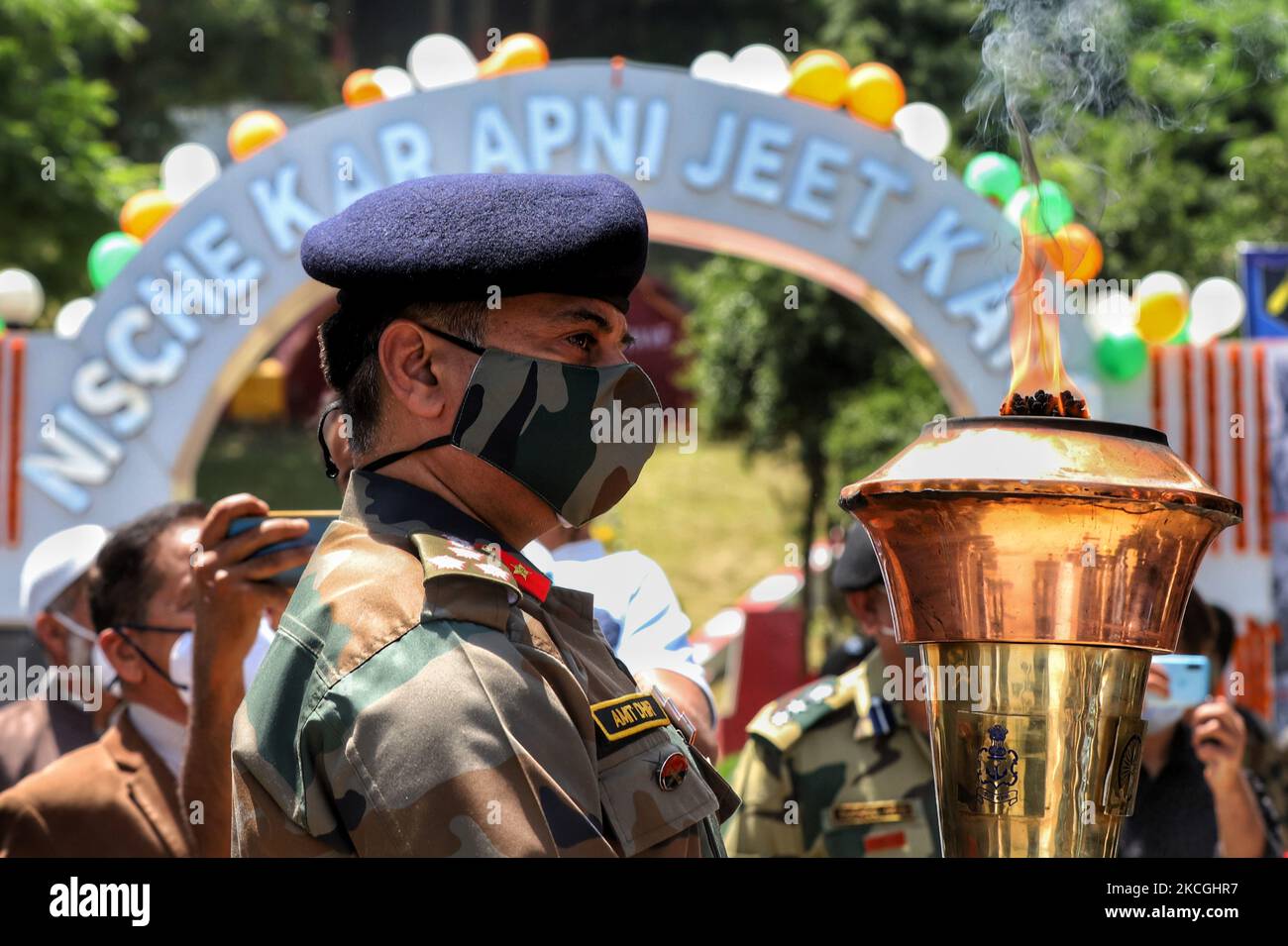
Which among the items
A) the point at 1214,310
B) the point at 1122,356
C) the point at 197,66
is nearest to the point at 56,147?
the point at 197,66

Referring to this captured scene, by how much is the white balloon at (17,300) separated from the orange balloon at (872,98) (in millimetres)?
4817

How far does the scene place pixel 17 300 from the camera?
889cm

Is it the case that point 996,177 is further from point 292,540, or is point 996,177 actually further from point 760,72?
point 292,540

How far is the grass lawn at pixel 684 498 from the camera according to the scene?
2056cm

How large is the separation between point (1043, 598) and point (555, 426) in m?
0.64

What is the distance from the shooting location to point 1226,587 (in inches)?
330

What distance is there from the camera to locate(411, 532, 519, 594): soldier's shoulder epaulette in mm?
1719

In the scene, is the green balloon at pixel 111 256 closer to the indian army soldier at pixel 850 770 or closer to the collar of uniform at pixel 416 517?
the indian army soldier at pixel 850 770

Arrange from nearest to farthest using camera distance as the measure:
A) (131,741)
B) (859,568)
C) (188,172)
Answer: (131,741)
(859,568)
(188,172)

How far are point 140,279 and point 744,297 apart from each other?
28.0 feet

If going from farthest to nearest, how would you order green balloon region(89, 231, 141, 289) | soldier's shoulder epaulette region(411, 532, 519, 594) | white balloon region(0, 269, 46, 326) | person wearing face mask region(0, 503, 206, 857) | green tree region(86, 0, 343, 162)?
green tree region(86, 0, 343, 162)
white balloon region(0, 269, 46, 326)
green balloon region(89, 231, 141, 289)
person wearing face mask region(0, 503, 206, 857)
soldier's shoulder epaulette region(411, 532, 519, 594)

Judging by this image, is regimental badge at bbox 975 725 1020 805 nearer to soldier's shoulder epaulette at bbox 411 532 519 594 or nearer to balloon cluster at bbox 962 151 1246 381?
soldier's shoulder epaulette at bbox 411 532 519 594

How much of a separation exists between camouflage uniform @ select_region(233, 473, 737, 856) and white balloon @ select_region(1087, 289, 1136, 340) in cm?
698

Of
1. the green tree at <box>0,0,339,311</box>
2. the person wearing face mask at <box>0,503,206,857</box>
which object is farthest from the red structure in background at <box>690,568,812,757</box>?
the person wearing face mask at <box>0,503,206,857</box>
